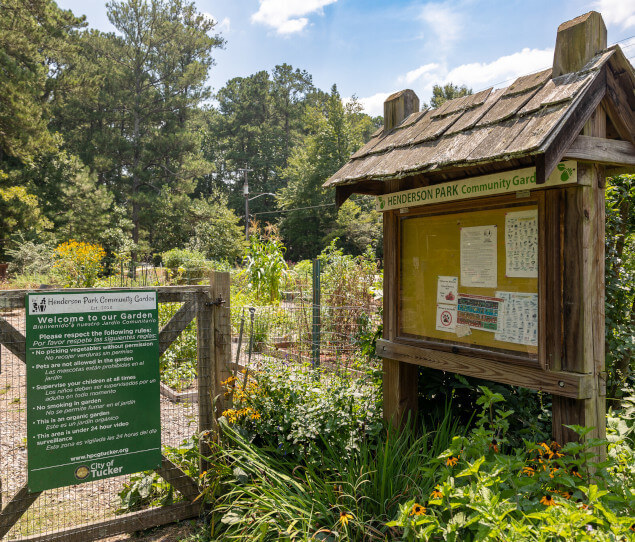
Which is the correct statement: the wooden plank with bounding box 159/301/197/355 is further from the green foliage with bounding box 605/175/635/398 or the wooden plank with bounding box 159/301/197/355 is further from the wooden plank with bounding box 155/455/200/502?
the green foliage with bounding box 605/175/635/398

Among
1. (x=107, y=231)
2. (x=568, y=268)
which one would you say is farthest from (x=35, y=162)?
(x=568, y=268)

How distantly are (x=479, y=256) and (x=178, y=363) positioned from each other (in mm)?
5155

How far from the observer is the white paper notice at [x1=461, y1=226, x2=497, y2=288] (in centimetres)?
283

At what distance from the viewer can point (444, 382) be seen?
11.8 feet

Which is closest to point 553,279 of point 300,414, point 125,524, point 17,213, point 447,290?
point 447,290

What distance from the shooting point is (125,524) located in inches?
119

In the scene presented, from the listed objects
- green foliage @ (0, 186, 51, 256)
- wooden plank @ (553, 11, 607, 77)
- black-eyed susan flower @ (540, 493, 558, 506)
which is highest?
green foliage @ (0, 186, 51, 256)

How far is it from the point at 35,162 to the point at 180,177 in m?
8.47

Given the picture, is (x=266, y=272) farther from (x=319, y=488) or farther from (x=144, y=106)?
(x=144, y=106)

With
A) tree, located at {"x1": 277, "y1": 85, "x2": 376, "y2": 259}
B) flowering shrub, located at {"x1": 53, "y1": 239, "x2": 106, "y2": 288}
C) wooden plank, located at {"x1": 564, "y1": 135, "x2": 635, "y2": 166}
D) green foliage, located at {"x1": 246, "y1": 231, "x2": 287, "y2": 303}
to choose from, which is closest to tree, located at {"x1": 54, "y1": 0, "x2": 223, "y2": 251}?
tree, located at {"x1": 277, "y1": 85, "x2": 376, "y2": 259}

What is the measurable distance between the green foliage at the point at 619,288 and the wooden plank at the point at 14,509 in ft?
13.5

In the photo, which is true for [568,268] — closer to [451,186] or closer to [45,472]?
[451,186]

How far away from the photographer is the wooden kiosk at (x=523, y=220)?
7.88 ft

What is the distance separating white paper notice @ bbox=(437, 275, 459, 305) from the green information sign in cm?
189
